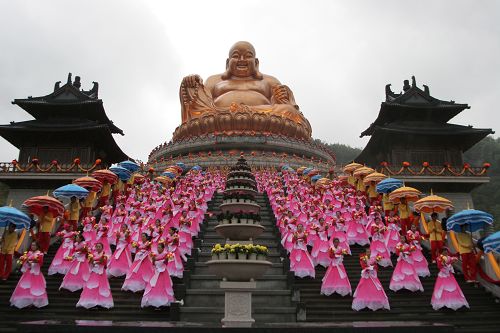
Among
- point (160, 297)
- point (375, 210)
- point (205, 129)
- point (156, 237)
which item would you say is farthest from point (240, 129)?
point (160, 297)

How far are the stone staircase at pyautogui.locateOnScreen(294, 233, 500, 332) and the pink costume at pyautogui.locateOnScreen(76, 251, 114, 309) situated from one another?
3534mm

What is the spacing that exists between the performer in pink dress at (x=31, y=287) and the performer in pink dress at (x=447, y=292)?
7.30 metres

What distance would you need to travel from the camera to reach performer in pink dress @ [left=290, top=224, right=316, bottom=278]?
9.52 meters

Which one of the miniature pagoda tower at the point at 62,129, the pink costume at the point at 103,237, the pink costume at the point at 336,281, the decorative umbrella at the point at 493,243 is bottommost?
the pink costume at the point at 336,281

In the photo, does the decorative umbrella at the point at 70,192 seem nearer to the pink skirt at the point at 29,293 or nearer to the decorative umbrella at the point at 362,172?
the pink skirt at the point at 29,293

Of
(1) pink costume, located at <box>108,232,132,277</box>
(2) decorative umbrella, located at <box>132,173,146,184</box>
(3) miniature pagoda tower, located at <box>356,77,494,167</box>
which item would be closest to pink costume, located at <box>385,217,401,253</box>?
(1) pink costume, located at <box>108,232,132,277</box>

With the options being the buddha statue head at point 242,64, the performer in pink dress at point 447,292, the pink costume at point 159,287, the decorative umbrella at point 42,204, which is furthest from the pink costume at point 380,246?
the buddha statue head at point 242,64

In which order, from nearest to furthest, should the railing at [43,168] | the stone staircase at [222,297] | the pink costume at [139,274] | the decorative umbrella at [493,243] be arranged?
1. the stone staircase at [222,297]
2. the decorative umbrella at [493,243]
3. the pink costume at [139,274]
4. the railing at [43,168]

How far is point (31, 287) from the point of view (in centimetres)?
816

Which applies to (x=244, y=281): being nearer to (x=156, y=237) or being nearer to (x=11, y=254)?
(x=156, y=237)

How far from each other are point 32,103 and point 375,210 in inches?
750

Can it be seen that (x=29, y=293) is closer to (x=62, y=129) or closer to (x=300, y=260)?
(x=300, y=260)

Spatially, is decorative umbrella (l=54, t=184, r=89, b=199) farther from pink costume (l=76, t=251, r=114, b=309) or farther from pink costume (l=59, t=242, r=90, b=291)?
pink costume (l=76, t=251, r=114, b=309)

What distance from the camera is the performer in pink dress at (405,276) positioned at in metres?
8.94
